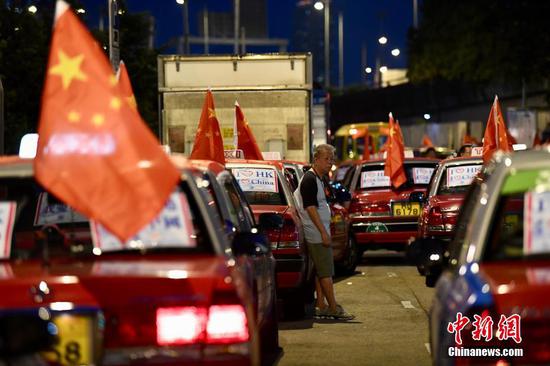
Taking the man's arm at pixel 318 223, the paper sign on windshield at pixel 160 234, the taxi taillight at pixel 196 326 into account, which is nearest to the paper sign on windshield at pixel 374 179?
the man's arm at pixel 318 223

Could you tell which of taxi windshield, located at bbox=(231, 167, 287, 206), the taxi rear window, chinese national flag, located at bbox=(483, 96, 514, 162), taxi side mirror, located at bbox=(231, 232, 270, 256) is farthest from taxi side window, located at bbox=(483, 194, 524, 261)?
the taxi rear window

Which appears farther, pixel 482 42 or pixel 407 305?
pixel 482 42

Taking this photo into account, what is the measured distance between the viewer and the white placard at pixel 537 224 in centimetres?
691

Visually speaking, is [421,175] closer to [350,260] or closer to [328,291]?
[350,260]

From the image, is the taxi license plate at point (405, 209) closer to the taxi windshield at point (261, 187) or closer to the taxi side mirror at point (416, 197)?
the taxi side mirror at point (416, 197)

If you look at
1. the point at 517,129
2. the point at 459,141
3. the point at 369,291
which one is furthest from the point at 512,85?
the point at 369,291

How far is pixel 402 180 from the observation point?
22750mm

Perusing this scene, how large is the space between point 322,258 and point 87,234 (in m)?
6.47

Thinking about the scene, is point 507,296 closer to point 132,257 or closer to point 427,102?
point 132,257

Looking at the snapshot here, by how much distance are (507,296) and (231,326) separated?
1.26 m

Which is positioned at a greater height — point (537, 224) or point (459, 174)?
point (537, 224)

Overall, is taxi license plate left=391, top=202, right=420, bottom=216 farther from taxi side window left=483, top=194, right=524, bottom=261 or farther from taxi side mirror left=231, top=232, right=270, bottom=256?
taxi side window left=483, top=194, right=524, bottom=261

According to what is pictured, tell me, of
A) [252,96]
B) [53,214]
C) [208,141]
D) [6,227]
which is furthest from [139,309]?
[252,96]

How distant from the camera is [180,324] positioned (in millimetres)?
6707
